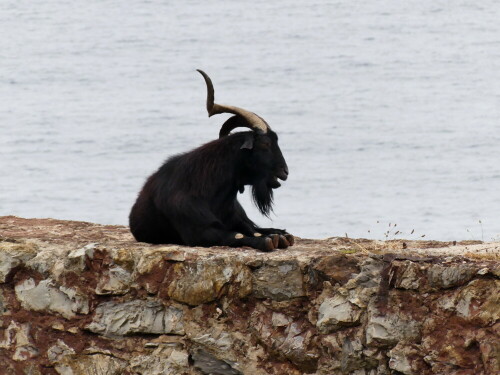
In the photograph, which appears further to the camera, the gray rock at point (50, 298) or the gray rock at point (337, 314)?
the gray rock at point (50, 298)

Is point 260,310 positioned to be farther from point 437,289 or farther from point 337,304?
point 437,289

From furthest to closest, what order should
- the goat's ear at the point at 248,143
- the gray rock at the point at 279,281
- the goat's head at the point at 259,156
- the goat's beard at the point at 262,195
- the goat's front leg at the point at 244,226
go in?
the goat's front leg at the point at 244,226
the goat's beard at the point at 262,195
the goat's head at the point at 259,156
the goat's ear at the point at 248,143
the gray rock at the point at 279,281

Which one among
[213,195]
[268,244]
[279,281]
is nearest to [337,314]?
[279,281]

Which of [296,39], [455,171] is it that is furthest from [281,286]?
[296,39]

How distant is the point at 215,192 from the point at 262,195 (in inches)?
16.4

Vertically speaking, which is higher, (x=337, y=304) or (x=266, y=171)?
(x=266, y=171)

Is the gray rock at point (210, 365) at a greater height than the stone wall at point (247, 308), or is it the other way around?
the stone wall at point (247, 308)

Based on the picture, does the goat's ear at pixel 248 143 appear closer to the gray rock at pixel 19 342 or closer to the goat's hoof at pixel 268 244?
the goat's hoof at pixel 268 244

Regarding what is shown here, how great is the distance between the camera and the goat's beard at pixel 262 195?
1137 cm

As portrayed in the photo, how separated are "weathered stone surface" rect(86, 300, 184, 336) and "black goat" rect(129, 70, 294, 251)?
2.10ft

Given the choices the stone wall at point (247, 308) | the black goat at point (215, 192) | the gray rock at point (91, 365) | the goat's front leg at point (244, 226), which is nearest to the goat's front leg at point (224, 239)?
the black goat at point (215, 192)

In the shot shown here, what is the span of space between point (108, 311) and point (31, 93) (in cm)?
1867

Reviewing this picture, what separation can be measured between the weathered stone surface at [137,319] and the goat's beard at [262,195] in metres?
1.23

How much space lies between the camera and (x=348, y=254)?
34.9 ft
